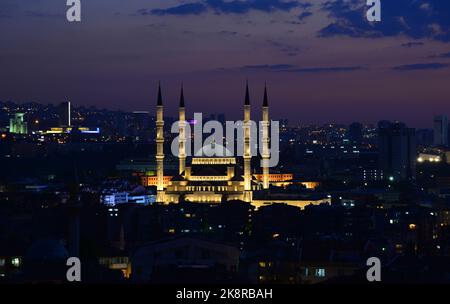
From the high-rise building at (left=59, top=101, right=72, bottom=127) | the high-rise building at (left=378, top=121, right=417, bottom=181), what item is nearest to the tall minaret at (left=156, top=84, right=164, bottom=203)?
the high-rise building at (left=378, top=121, right=417, bottom=181)

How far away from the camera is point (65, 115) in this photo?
171 ft

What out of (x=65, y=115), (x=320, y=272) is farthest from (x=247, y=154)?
(x=65, y=115)

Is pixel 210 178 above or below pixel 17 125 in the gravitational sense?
below

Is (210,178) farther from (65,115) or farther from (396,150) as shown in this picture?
(65,115)

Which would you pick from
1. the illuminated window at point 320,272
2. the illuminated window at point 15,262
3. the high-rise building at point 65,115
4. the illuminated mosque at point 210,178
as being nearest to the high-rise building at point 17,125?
the high-rise building at point 65,115

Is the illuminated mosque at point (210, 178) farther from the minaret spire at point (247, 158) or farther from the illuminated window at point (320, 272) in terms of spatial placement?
the illuminated window at point (320, 272)

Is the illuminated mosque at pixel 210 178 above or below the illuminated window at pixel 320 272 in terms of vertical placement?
above

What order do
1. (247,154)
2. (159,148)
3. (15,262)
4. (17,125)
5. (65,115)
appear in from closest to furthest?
(15,262) → (247,154) → (159,148) → (17,125) → (65,115)

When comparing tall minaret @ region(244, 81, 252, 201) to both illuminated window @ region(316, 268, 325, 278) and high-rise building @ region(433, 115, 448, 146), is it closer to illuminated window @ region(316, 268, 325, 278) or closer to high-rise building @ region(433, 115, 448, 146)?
illuminated window @ region(316, 268, 325, 278)

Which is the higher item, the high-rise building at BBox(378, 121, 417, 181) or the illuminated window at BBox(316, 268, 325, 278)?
the high-rise building at BBox(378, 121, 417, 181)

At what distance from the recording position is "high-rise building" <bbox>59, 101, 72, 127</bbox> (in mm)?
50969

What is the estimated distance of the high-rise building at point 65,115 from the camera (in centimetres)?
5097

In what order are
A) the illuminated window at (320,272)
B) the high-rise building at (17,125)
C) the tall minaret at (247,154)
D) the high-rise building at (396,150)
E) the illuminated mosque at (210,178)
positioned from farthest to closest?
the high-rise building at (17,125)
the high-rise building at (396,150)
the illuminated mosque at (210,178)
the tall minaret at (247,154)
the illuminated window at (320,272)
